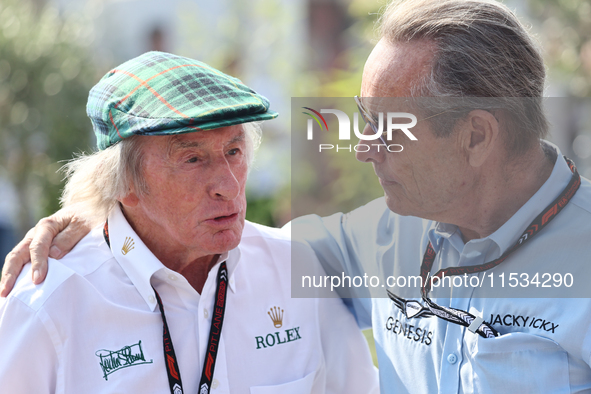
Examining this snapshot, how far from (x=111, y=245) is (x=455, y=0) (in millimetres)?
1694

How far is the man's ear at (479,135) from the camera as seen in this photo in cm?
217

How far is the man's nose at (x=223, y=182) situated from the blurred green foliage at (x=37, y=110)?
6256mm

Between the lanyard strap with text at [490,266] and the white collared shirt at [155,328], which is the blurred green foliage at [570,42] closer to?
the lanyard strap with text at [490,266]

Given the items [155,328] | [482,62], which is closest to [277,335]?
[155,328]

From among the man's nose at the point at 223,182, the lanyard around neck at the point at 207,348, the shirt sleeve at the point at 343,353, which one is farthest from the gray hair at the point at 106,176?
the shirt sleeve at the point at 343,353

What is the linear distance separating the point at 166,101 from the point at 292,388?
1.28 m

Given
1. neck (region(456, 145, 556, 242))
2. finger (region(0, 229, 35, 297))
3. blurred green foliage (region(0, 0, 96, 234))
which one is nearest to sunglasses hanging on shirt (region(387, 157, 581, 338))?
neck (region(456, 145, 556, 242))

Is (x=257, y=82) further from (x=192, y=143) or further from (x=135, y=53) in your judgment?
(x=192, y=143)

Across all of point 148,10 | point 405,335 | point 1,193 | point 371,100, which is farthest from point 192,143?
point 148,10

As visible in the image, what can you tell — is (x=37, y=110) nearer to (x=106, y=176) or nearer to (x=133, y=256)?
(x=106, y=176)

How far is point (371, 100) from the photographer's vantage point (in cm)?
229

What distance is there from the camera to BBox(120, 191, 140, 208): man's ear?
2369 mm

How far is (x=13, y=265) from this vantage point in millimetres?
2295

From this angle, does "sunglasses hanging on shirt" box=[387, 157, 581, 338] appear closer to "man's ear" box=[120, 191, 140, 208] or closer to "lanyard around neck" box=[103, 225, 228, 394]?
"lanyard around neck" box=[103, 225, 228, 394]
